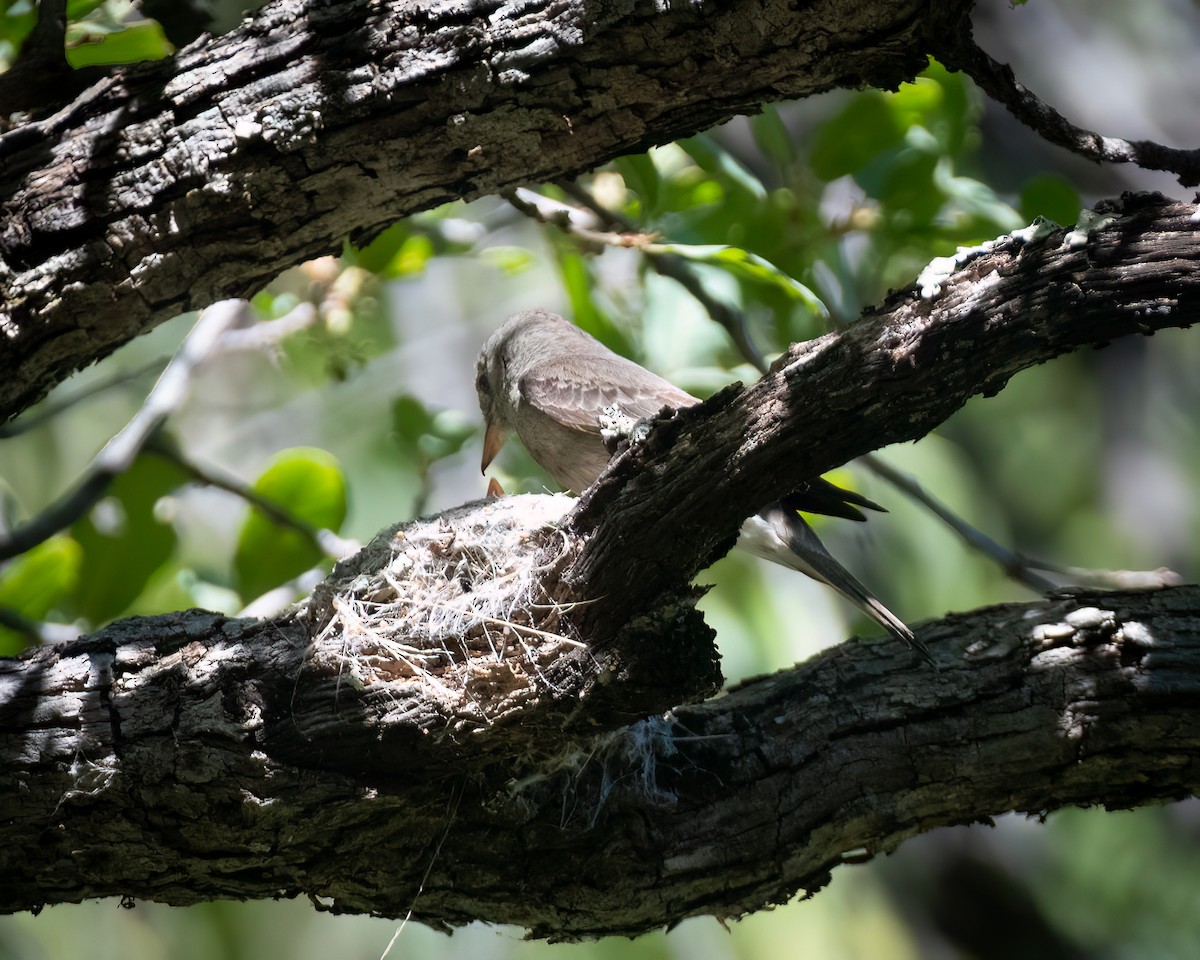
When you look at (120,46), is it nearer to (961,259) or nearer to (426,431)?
(426,431)

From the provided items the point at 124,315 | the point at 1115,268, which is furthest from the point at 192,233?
the point at 1115,268

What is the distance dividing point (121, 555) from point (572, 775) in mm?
2100

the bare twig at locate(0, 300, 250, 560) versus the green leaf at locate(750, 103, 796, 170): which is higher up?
the green leaf at locate(750, 103, 796, 170)

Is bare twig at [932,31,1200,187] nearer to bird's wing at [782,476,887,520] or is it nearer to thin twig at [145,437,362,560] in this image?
bird's wing at [782,476,887,520]

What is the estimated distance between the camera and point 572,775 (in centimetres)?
311

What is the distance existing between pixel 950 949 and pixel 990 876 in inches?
20.4

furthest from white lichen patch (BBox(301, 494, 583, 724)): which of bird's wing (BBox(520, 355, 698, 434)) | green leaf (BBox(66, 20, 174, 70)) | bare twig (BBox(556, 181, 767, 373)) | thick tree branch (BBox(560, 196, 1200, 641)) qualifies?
green leaf (BBox(66, 20, 174, 70))

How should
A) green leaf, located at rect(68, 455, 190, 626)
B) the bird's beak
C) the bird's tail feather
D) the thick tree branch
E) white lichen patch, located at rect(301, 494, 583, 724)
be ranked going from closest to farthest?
1. the thick tree branch
2. white lichen patch, located at rect(301, 494, 583, 724)
3. the bird's tail feather
4. green leaf, located at rect(68, 455, 190, 626)
5. the bird's beak

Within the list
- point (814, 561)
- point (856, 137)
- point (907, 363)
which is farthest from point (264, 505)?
point (907, 363)

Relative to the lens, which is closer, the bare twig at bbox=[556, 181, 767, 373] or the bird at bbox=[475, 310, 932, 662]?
the bird at bbox=[475, 310, 932, 662]

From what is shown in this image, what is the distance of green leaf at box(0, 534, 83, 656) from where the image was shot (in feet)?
12.8

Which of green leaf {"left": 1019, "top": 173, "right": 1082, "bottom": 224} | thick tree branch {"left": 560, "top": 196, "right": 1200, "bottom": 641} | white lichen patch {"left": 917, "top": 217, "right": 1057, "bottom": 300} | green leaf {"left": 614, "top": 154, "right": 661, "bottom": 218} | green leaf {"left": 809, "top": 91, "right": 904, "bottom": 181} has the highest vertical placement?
green leaf {"left": 809, "top": 91, "right": 904, "bottom": 181}

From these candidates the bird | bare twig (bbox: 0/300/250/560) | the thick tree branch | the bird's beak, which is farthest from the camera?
the bird's beak

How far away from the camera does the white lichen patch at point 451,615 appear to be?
8.97 ft
